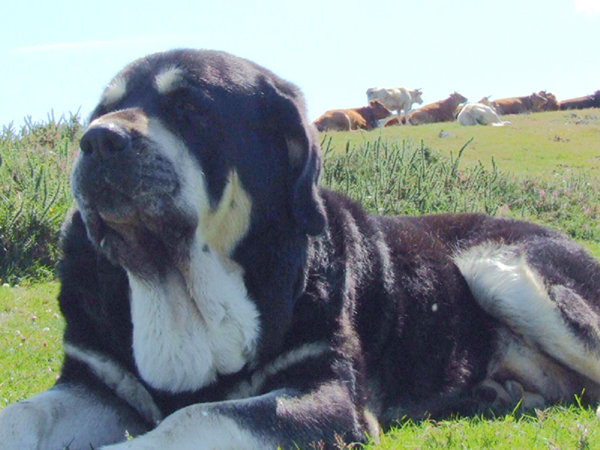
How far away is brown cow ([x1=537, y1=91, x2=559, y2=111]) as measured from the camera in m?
41.6

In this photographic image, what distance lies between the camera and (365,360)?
12.2ft

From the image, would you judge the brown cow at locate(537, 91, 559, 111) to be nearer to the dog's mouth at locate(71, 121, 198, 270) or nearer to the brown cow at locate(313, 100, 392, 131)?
the brown cow at locate(313, 100, 392, 131)

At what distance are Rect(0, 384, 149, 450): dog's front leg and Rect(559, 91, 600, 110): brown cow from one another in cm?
4448

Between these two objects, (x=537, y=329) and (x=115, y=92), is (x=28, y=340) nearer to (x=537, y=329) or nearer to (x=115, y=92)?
(x=115, y=92)

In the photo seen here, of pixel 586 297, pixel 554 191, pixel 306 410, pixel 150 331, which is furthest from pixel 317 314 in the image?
pixel 554 191

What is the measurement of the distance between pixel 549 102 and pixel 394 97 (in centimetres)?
957

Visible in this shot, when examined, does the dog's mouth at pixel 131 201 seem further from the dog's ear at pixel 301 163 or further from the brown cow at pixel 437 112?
the brown cow at pixel 437 112

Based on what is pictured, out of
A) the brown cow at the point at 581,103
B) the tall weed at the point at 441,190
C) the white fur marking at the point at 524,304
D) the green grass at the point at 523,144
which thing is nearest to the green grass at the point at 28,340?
the white fur marking at the point at 524,304

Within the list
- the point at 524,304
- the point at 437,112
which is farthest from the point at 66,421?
the point at 437,112

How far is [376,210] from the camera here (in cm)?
877

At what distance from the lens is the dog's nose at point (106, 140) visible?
2729 millimetres

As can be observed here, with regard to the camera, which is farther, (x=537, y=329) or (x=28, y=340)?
(x=28, y=340)

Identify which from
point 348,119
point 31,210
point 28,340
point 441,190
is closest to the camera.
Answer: point 28,340

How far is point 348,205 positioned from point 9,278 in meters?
4.10
